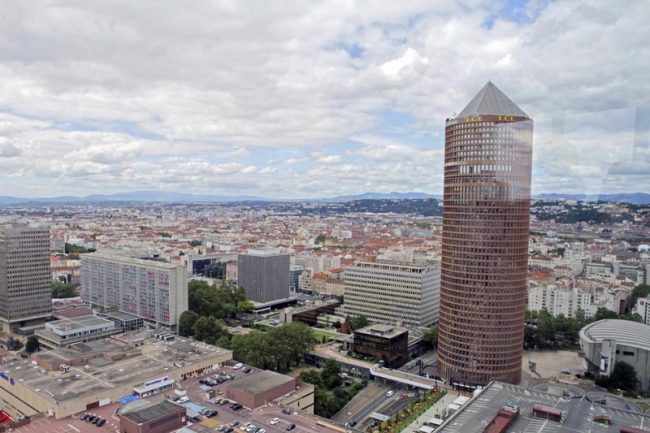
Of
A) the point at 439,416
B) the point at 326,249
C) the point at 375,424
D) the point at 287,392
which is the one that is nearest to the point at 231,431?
the point at 287,392

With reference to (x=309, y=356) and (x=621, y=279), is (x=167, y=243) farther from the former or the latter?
(x=621, y=279)

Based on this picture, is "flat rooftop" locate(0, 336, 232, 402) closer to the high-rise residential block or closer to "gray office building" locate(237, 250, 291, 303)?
the high-rise residential block

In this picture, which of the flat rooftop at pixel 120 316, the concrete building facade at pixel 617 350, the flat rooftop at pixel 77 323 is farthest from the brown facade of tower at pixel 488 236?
the flat rooftop at pixel 120 316

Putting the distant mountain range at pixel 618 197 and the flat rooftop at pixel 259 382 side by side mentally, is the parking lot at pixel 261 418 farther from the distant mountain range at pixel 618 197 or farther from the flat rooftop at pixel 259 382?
the distant mountain range at pixel 618 197

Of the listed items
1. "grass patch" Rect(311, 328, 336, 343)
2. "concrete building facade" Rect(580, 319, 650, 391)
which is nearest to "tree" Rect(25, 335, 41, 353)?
"grass patch" Rect(311, 328, 336, 343)

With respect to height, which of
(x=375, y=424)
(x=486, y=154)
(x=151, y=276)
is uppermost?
(x=486, y=154)
